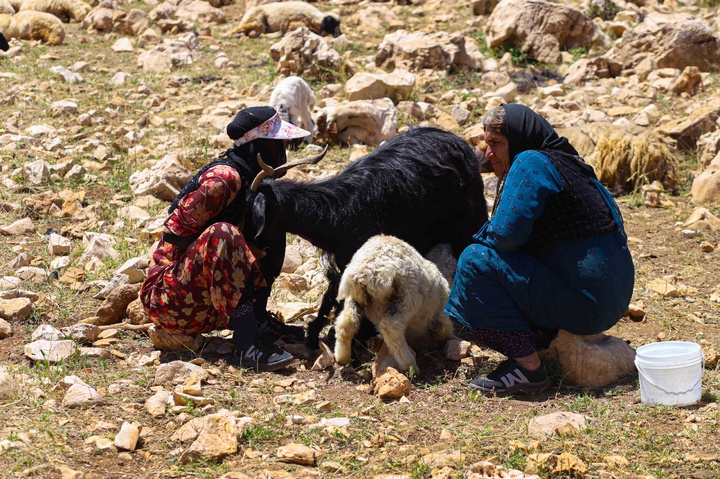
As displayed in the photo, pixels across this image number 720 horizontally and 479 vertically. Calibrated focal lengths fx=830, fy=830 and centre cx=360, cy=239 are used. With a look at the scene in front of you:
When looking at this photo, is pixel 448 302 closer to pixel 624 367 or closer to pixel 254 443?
pixel 624 367

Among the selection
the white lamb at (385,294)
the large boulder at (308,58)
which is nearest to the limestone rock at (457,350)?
the white lamb at (385,294)

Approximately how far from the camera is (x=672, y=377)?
395 centimetres

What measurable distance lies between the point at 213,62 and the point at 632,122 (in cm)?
584

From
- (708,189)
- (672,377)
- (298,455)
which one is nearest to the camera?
(298,455)

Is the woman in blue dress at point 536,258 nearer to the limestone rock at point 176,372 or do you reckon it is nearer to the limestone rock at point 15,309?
the limestone rock at point 176,372

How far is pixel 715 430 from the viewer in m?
3.70

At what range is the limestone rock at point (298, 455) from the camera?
11.9ft

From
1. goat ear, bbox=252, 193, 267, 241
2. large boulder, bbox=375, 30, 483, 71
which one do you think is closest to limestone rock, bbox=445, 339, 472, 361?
goat ear, bbox=252, 193, 267, 241

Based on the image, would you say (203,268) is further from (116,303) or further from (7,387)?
(7,387)

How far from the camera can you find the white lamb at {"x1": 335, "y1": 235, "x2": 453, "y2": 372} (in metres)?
4.48

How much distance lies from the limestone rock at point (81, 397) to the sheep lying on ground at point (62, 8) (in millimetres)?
11382

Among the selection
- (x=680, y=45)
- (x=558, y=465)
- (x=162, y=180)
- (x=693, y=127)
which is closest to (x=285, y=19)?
(x=680, y=45)

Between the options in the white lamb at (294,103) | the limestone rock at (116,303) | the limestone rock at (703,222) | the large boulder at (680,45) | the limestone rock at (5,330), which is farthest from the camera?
the large boulder at (680,45)

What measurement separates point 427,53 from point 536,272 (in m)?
6.83
